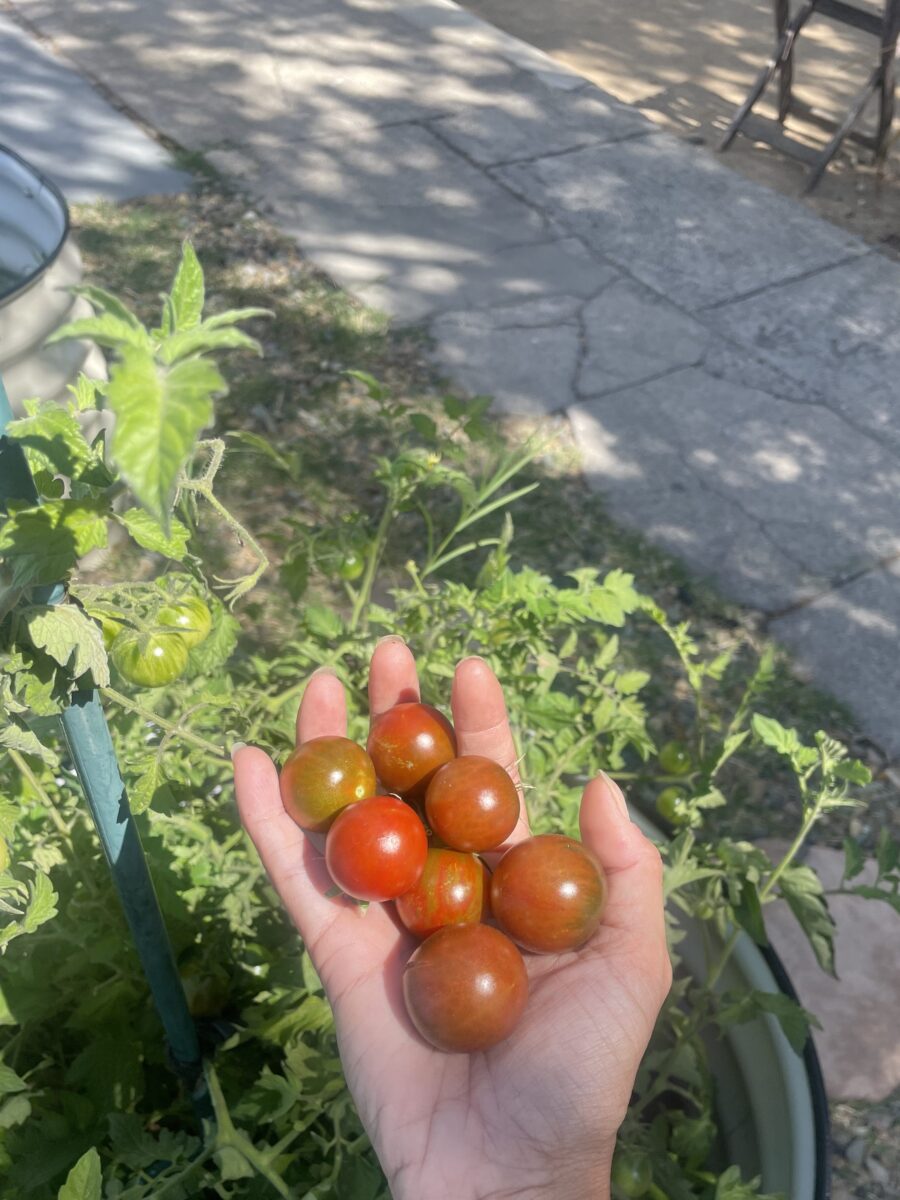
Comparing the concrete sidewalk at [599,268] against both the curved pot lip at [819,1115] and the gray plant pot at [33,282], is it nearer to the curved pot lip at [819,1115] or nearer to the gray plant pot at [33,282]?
the curved pot lip at [819,1115]

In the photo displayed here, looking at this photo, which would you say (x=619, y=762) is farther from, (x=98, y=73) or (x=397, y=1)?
(x=397, y=1)

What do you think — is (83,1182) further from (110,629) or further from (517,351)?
(517,351)

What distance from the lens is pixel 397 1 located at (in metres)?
6.65

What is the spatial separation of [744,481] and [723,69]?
147 inches

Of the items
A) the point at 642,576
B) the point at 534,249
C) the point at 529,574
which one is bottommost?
the point at 642,576

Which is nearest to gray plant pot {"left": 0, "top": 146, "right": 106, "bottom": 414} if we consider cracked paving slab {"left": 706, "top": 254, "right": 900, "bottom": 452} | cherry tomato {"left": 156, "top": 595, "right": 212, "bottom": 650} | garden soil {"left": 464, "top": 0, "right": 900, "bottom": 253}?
cherry tomato {"left": 156, "top": 595, "right": 212, "bottom": 650}

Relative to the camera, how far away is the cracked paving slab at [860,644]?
2.83 meters

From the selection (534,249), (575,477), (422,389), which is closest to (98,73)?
(534,249)

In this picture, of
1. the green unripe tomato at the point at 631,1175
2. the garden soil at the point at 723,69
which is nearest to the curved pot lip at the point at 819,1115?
the green unripe tomato at the point at 631,1175

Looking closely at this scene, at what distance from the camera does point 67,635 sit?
0.96 m

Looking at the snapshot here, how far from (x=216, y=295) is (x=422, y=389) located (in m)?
0.94

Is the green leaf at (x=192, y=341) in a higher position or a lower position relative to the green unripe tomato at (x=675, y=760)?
Answer: higher

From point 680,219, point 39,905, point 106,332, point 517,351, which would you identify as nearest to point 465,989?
point 39,905

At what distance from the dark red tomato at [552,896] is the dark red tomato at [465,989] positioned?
0.04m
